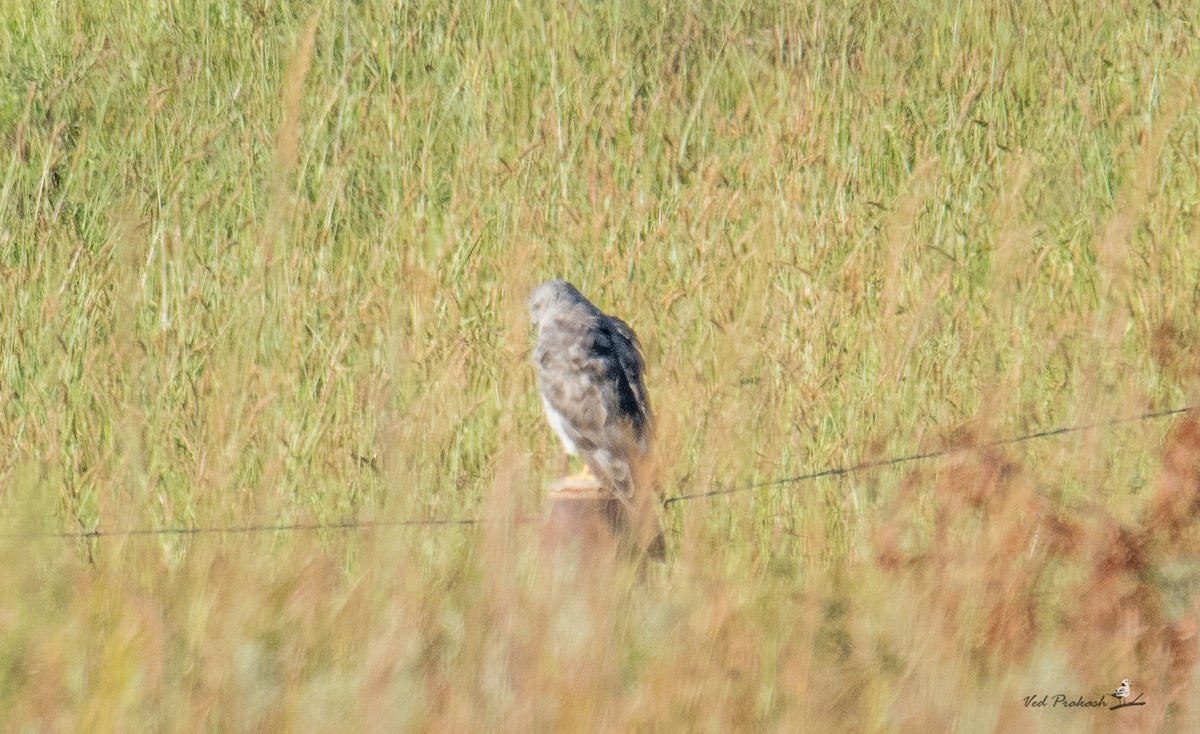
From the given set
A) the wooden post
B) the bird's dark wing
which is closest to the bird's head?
the bird's dark wing

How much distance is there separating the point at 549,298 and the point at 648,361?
0.60 m

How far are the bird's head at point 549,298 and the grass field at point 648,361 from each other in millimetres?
101

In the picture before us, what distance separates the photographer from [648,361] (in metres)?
4.44

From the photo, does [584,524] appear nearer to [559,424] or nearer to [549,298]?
[559,424]

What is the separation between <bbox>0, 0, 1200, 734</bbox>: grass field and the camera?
2576 mm

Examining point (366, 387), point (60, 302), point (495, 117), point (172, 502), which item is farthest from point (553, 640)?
point (495, 117)

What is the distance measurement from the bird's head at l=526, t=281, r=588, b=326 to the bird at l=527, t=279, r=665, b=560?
0.01 meters

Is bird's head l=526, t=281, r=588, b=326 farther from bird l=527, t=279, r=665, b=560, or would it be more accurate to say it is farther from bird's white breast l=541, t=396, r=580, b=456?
bird's white breast l=541, t=396, r=580, b=456

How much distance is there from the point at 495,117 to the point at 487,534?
11.5ft

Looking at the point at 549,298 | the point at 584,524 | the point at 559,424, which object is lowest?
the point at 559,424

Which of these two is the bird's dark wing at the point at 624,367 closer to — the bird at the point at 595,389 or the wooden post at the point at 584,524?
the bird at the point at 595,389

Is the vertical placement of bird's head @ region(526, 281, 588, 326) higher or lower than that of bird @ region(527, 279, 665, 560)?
higher

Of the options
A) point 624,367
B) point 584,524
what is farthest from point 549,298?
point 584,524

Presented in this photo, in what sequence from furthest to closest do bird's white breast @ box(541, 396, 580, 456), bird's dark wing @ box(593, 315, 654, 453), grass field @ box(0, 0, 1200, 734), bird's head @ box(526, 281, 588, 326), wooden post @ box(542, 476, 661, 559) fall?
bird's head @ box(526, 281, 588, 326) → bird's dark wing @ box(593, 315, 654, 453) → bird's white breast @ box(541, 396, 580, 456) → wooden post @ box(542, 476, 661, 559) → grass field @ box(0, 0, 1200, 734)
